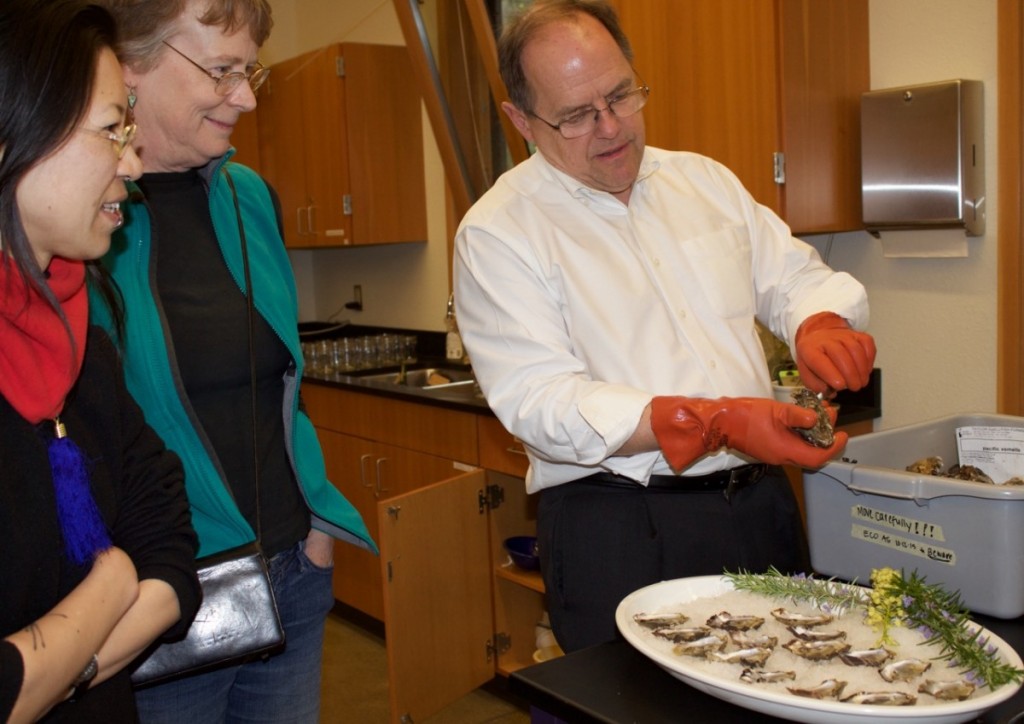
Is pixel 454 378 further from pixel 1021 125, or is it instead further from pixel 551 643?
pixel 1021 125

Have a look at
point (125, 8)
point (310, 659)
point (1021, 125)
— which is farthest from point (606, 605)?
point (1021, 125)

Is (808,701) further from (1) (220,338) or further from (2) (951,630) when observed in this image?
(1) (220,338)

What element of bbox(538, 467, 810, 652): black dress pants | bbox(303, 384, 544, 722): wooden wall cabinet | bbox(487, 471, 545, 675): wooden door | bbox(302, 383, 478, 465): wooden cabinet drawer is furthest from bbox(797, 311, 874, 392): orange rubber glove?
bbox(302, 383, 478, 465): wooden cabinet drawer

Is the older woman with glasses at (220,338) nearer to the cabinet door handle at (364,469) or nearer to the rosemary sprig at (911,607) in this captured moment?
the rosemary sprig at (911,607)

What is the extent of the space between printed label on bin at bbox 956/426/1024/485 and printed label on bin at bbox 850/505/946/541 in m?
0.24

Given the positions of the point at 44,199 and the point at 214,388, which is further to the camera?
the point at 214,388

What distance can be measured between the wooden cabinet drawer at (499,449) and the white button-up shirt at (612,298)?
1.17 metres

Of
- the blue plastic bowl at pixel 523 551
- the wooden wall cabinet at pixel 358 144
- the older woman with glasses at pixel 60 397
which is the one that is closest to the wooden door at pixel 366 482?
the blue plastic bowl at pixel 523 551

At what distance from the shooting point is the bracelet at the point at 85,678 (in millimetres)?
940

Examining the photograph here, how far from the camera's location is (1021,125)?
216 centimetres

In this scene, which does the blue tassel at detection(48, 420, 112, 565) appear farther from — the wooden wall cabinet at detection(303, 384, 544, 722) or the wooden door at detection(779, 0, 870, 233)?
the wooden door at detection(779, 0, 870, 233)

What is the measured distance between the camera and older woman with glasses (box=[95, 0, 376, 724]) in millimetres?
1277

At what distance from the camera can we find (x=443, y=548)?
8.63ft

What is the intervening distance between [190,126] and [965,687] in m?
1.09
